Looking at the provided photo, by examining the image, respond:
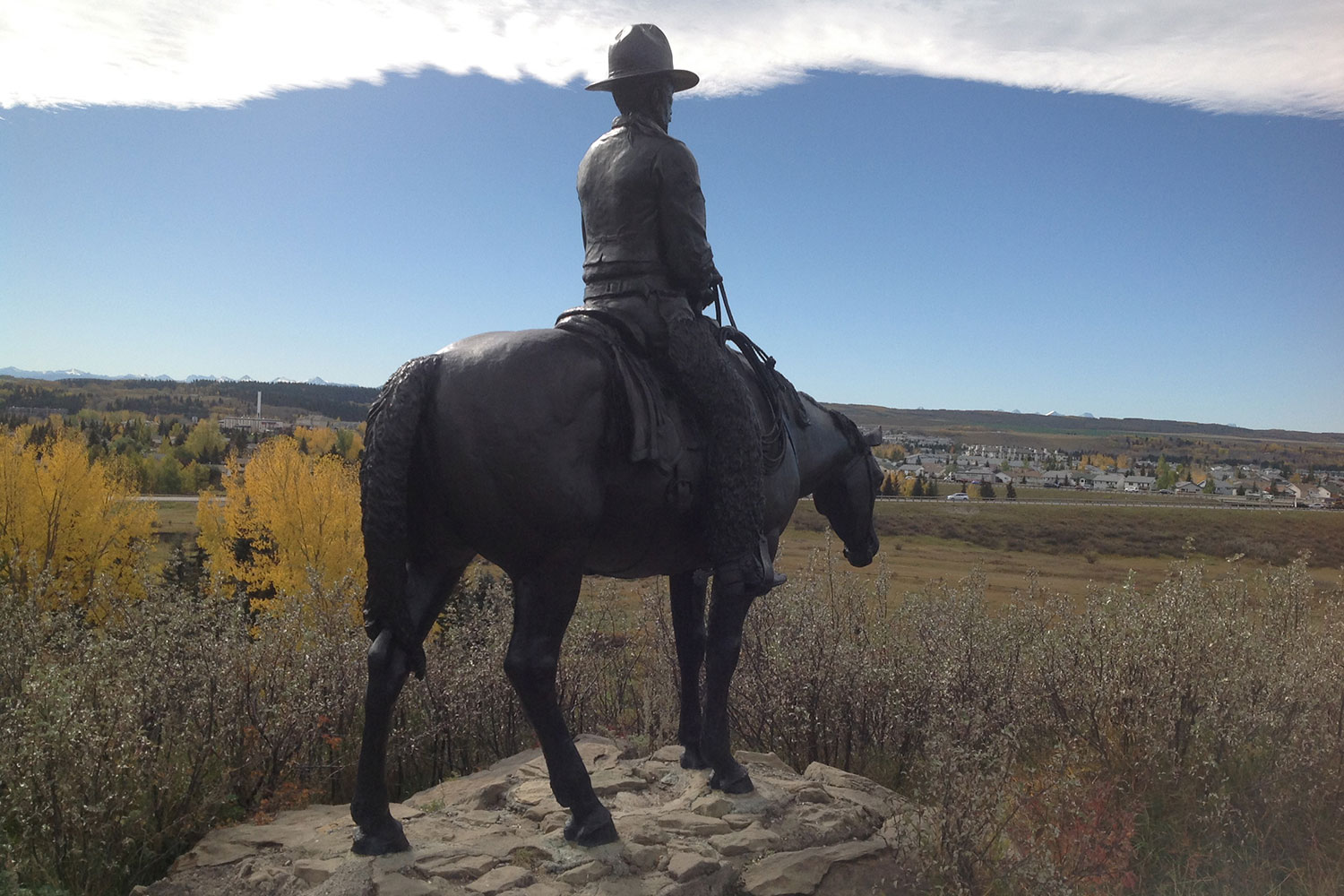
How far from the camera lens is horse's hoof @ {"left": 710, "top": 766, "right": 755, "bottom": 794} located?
5445 millimetres

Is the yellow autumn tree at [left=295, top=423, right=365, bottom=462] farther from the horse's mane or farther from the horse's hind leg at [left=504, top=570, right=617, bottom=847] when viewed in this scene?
the horse's hind leg at [left=504, top=570, right=617, bottom=847]

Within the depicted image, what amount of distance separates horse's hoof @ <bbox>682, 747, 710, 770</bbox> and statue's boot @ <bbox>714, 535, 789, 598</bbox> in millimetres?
1392

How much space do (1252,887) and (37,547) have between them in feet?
114

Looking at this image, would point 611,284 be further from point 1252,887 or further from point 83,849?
point 1252,887

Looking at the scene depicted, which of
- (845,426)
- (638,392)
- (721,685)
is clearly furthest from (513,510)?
(845,426)

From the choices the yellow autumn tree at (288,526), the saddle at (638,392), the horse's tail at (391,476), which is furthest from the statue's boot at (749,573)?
the yellow autumn tree at (288,526)

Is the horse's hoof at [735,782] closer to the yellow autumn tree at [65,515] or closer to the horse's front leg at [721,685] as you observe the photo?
the horse's front leg at [721,685]

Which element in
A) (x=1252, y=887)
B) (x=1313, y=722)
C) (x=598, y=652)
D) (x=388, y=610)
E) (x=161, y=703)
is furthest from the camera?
(x=598, y=652)

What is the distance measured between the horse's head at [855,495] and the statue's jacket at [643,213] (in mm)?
2150

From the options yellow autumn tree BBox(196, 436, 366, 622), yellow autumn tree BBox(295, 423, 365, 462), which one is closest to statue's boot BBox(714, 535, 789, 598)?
yellow autumn tree BBox(196, 436, 366, 622)

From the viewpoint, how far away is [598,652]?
31.1 feet

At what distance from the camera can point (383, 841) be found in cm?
462

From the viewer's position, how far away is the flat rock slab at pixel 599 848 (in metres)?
4.41

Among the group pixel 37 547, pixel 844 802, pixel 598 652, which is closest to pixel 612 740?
pixel 844 802
